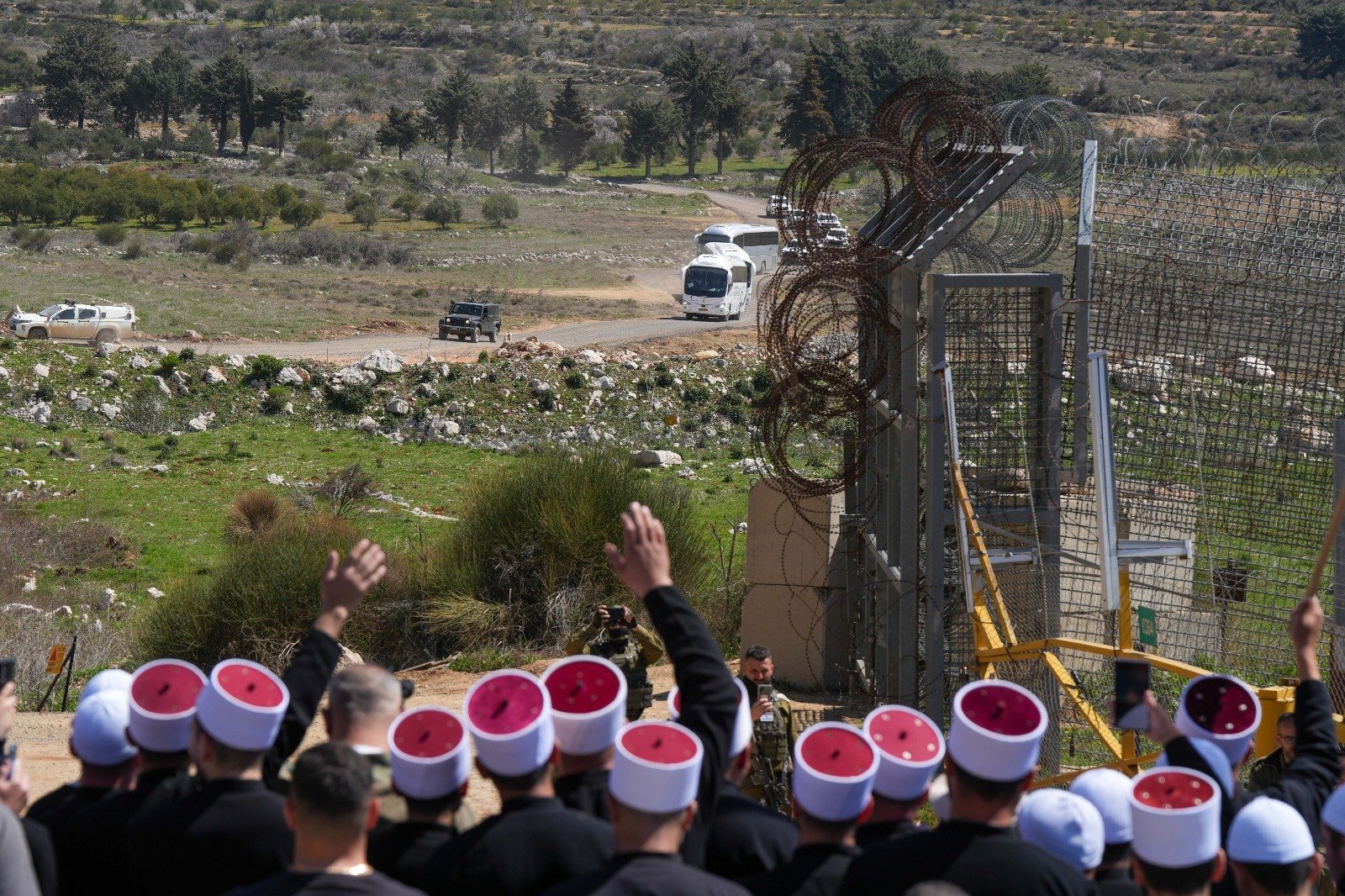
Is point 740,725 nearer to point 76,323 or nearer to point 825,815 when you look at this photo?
point 825,815

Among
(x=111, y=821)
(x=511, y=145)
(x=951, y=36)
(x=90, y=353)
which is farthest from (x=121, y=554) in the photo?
(x=951, y=36)

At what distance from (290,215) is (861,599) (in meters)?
53.6

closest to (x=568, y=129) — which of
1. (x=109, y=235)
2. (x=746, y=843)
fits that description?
(x=109, y=235)

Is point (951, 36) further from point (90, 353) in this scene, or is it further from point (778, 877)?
point (778, 877)

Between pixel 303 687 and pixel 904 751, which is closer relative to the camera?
pixel 904 751

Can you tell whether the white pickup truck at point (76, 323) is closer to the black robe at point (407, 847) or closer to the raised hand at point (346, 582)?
the raised hand at point (346, 582)

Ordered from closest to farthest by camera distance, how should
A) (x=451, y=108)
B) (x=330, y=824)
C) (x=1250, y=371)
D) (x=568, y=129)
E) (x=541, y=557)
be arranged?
1. (x=330, y=824)
2. (x=1250, y=371)
3. (x=541, y=557)
4. (x=451, y=108)
5. (x=568, y=129)

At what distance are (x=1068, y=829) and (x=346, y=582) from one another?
1993mm

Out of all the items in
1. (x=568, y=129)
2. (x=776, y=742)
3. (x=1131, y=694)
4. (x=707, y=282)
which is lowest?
(x=707, y=282)

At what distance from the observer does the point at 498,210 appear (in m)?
65.4

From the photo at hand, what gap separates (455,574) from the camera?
13.6 m

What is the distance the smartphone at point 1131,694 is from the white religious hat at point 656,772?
1202 millimetres

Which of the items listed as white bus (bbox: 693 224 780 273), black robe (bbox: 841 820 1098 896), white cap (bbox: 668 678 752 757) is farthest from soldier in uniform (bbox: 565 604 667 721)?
white bus (bbox: 693 224 780 273)

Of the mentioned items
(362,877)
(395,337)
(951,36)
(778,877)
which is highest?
(951,36)
